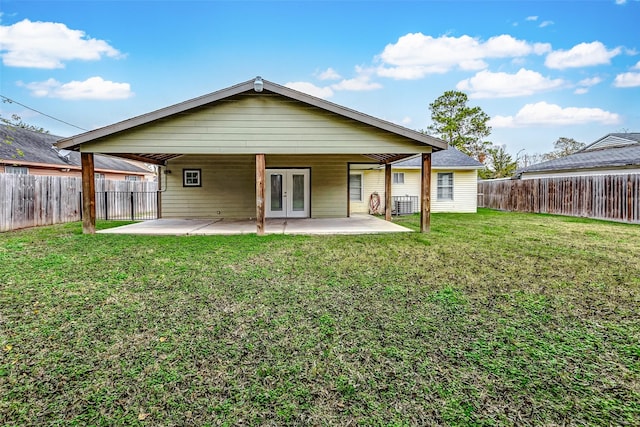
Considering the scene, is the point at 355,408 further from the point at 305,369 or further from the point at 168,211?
the point at 168,211

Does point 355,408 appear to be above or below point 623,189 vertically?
below

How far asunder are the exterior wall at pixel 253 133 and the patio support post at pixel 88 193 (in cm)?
34

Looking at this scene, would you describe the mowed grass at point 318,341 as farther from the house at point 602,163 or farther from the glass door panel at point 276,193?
the house at point 602,163

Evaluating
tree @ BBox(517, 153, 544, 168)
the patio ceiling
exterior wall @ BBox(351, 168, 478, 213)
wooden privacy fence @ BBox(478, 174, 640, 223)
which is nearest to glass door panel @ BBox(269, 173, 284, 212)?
the patio ceiling

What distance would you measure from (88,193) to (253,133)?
4480mm

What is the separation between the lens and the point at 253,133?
8.66 m

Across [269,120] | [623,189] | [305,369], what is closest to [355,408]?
[305,369]

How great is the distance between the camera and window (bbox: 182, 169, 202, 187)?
12.8 m

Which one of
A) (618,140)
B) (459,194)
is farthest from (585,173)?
(618,140)

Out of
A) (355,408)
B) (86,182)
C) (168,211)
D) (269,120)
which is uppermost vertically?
(269,120)

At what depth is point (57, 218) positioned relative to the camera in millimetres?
11789

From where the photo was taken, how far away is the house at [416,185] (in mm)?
16266

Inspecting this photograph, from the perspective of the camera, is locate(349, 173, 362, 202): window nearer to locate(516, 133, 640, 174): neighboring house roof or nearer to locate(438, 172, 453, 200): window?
locate(438, 172, 453, 200): window

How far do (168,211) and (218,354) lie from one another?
11.2 meters
